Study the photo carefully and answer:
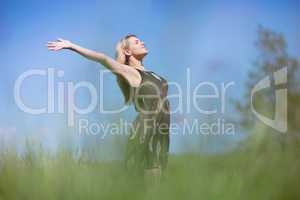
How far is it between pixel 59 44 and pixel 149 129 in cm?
53

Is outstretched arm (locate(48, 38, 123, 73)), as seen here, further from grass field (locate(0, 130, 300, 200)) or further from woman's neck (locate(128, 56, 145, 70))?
grass field (locate(0, 130, 300, 200))

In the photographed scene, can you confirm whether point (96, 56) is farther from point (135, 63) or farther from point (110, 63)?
point (135, 63)

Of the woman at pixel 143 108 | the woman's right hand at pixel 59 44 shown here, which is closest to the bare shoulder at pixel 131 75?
the woman at pixel 143 108

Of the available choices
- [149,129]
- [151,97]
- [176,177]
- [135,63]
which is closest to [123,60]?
[135,63]

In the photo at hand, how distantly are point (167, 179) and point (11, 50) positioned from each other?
862 millimetres

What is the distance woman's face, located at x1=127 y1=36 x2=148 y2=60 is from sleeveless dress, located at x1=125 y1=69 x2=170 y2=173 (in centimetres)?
10

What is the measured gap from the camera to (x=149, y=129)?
1935 millimetres

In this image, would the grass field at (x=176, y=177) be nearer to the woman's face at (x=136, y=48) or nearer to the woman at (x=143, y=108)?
the woman at (x=143, y=108)

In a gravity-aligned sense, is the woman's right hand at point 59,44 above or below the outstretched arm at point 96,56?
above

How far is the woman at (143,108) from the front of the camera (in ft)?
6.31

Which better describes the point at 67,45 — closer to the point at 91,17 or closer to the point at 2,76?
the point at 91,17

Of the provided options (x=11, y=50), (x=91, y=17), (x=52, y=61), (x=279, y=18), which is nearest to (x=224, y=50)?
(x=279, y=18)

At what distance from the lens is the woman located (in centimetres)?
192

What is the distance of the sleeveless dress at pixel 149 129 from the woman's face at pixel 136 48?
10cm
